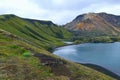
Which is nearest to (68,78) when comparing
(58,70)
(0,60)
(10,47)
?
(58,70)

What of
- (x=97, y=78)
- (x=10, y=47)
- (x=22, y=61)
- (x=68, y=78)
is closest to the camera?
(x=68, y=78)

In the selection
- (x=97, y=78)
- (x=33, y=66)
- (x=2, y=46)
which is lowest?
(x=97, y=78)

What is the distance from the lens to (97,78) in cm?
4772

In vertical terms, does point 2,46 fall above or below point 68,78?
above

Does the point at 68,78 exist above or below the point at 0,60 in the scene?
below

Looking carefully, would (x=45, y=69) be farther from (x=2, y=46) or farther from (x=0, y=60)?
(x=2, y=46)

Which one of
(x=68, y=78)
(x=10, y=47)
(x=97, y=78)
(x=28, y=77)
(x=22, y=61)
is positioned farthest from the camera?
(x=10, y=47)

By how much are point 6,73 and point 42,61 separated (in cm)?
974

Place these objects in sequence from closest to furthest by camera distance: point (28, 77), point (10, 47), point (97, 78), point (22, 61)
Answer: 1. point (28, 77)
2. point (22, 61)
3. point (97, 78)
4. point (10, 47)

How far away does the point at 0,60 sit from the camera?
43062 mm

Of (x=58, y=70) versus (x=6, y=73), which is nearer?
(x=6, y=73)

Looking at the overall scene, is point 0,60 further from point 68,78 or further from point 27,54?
point 68,78

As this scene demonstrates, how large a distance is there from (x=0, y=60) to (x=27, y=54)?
26.4 feet

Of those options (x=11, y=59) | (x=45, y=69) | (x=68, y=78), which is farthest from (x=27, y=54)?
(x=68, y=78)
